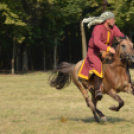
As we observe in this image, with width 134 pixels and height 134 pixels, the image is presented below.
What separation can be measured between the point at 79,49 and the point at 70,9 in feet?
55.8

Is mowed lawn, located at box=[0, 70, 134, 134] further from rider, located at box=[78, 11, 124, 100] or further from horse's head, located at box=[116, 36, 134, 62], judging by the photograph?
horse's head, located at box=[116, 36, 134, 62]

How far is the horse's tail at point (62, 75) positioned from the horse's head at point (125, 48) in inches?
69.1

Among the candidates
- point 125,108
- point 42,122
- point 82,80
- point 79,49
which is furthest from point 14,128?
point 79,49

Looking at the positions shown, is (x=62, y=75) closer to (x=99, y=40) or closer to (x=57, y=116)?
(x=57, y=116)

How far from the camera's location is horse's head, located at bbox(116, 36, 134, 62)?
24.1ft

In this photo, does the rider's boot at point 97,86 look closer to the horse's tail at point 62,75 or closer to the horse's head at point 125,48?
the horse's head at point 125,48

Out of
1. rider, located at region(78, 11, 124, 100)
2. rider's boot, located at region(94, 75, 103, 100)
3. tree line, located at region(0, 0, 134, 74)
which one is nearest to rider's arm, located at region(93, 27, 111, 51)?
rider, located at region(78, 11, 124, 100)

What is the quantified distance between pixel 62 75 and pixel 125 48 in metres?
2.30

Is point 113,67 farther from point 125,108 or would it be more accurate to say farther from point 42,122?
point 125,108

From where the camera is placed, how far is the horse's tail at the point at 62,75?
905cm

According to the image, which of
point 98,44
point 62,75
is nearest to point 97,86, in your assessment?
point 98,44

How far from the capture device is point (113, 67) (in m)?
7.71

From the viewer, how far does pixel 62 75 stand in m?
9.21

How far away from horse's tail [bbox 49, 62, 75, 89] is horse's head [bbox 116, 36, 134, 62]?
1755 mm
